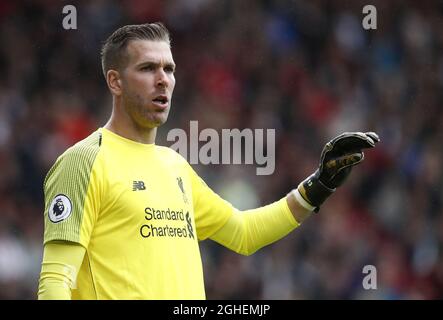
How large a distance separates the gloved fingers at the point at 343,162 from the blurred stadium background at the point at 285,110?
12.8 feet

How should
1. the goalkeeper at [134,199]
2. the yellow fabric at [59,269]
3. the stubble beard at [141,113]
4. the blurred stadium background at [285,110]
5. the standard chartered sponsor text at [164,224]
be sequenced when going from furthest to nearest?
the blurred stadium background at [285,110]
the stubble beard at [141,113]
the standard chartered sponsor text at [164,224]
the goalkeeper at [134,199]
the yellow fabric at [59,269]

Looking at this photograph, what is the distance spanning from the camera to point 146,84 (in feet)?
13.0

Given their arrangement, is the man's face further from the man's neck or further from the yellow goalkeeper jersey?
the yellow goalkeeper jersey

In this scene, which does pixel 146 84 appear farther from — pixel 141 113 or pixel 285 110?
pixel 285 110

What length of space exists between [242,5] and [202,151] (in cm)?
205

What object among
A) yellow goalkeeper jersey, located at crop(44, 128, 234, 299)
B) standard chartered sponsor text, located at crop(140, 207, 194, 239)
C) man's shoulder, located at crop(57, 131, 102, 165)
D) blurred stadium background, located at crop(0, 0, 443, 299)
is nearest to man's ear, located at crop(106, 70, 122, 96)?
yellow goalkeeper jersey, located at crop(44, 128, 234, 299)

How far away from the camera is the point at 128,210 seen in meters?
3.69

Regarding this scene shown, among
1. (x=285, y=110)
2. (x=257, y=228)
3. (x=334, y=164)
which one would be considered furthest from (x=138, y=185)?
(x=285, y=110)

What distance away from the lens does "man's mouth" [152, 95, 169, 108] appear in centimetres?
397

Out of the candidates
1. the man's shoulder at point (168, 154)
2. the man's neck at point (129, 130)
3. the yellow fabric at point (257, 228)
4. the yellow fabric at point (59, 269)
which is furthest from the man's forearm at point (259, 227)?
the yellow fabric at point (59, 269)

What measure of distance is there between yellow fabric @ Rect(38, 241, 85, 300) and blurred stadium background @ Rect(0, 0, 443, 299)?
434 centimetres

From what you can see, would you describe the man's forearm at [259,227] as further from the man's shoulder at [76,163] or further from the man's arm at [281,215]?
the man's shoulder at [76,163]

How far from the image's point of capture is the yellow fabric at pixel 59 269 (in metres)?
3.41
